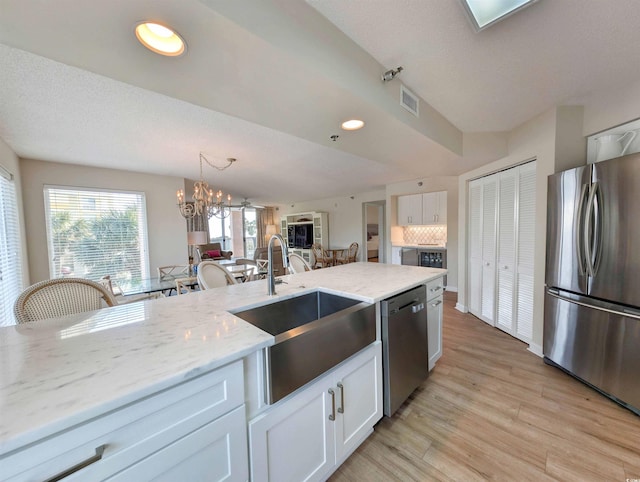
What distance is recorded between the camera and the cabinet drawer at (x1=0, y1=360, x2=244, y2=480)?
55 cm

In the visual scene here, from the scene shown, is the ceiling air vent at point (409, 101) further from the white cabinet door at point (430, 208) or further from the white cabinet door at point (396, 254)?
the white cabinet door at point (396, 254)

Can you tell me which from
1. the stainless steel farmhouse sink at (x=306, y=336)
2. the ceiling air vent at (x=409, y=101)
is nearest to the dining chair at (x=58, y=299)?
the stainless steel farmhouse sink at (x=306, y=336)

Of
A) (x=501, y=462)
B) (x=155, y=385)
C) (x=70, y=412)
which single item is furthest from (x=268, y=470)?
(x=501, y=462)

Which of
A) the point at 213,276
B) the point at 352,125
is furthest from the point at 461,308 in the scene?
the point at 213,276

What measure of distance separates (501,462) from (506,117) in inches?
115

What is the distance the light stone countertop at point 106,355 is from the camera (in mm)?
586

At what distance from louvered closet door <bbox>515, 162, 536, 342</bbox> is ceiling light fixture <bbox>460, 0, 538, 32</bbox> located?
1925 millimetres

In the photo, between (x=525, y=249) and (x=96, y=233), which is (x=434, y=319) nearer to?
(x=525, y=249)

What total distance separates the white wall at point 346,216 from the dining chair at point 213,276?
5036mm

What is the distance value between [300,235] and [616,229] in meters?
6.92

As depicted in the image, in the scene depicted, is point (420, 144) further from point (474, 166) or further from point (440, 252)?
point (440, 252)

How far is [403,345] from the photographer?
1.71m

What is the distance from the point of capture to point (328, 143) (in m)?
2.23

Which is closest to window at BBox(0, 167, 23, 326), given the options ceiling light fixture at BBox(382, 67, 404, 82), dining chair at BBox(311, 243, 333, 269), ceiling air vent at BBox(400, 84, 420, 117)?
ceiling light fixture at BBox(382, 67, 404, 82)
